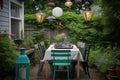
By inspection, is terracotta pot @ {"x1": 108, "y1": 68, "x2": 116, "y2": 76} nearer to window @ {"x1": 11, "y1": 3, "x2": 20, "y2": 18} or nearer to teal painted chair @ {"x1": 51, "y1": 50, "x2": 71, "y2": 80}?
teal painted chair @ {"x1": 51, "y1": 50, "x2": 71, "y2": 80}

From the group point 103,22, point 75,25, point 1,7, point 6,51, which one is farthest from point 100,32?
point 75,25

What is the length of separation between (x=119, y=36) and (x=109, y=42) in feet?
0.94

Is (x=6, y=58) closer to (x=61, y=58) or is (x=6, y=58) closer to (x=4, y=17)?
(x=61, y=58)

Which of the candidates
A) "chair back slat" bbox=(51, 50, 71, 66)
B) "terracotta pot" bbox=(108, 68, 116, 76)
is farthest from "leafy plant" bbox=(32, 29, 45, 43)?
"terracotta pot" bbox=(108, 68, 116, 76)

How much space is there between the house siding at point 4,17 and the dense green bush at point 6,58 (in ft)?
6.20

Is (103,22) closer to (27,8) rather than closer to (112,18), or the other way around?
(112,18)

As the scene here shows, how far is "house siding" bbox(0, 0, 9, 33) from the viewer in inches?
306

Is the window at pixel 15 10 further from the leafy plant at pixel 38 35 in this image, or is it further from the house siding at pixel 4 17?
the leafy plant at pixel 38 35

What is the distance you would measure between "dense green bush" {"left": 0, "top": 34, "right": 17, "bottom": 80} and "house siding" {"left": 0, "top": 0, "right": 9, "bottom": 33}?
189 centimetres

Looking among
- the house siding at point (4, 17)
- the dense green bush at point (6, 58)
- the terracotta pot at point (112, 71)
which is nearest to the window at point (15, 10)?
the house siding at point (4, 17)

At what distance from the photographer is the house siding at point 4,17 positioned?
25.5ft

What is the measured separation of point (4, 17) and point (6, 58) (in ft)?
9.04

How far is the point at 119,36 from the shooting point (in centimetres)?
535

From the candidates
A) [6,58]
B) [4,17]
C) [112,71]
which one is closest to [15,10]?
[4,17]
